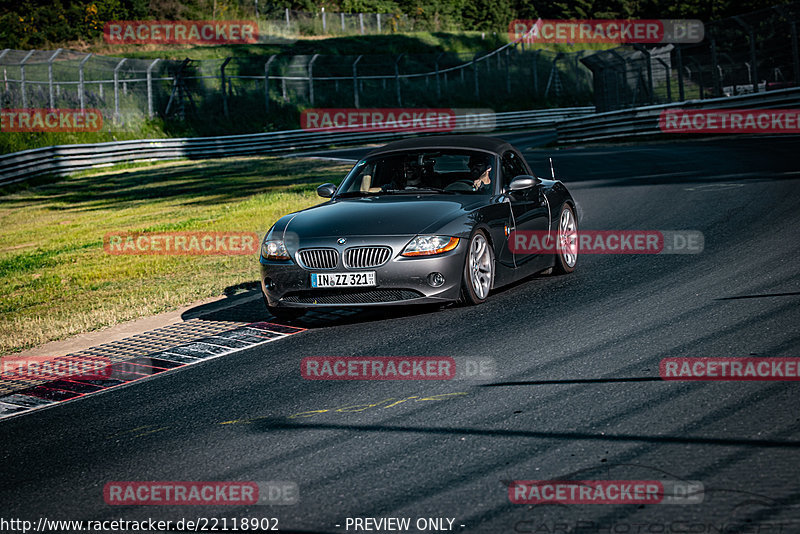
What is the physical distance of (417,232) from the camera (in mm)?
8203

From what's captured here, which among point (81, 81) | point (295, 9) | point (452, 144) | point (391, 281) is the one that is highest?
point (295, 9)

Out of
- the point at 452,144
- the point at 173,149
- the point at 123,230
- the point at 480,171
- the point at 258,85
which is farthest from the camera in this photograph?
the point at 258,85

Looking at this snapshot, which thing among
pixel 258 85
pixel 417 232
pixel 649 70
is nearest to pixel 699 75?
pixel 649 70

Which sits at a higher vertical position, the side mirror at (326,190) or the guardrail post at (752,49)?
the guardrail post at (752,49)

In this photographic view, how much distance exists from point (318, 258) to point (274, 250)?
0.50m

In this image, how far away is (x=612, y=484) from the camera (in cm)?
414

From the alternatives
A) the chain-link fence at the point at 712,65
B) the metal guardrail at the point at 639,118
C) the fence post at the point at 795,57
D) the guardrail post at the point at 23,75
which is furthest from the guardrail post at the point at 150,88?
the fence post at the point at 795,57

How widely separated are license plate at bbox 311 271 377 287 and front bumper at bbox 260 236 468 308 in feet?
0.12

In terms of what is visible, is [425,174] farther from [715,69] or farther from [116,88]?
[116,88]

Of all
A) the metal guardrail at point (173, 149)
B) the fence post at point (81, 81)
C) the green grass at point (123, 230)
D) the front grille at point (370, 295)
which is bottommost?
the green grass at point (123, 230)

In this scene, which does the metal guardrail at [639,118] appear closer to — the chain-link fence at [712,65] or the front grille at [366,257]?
the chain-link fence at [712,65]

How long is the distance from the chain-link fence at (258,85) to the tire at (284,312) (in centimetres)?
2835

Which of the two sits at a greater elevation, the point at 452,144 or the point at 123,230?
the point at 452,144

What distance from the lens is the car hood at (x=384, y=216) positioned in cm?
833
